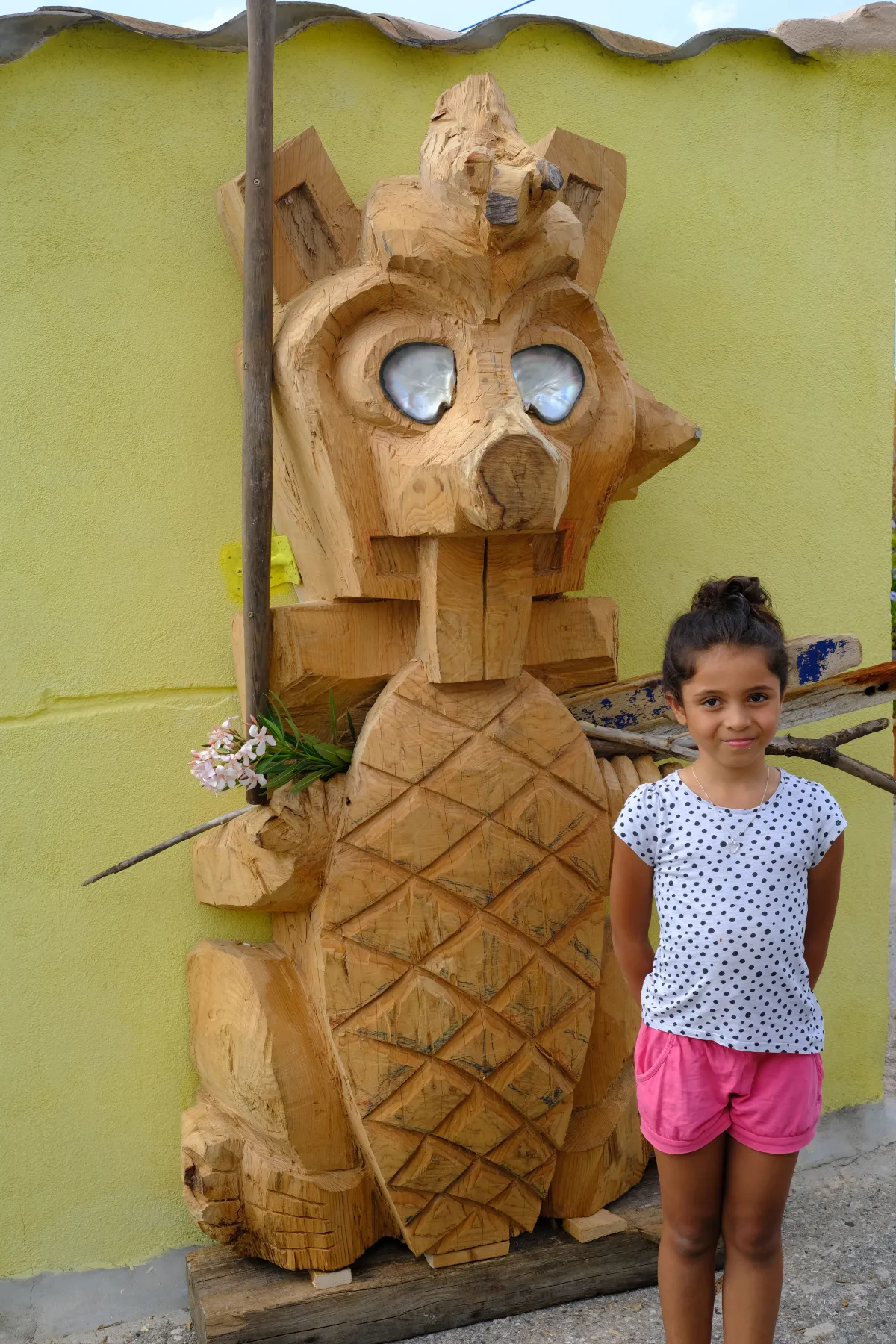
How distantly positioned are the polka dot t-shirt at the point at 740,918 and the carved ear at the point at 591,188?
43.7 inches

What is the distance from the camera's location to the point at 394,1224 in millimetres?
2291

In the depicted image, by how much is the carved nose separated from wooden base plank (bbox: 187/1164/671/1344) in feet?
4.67

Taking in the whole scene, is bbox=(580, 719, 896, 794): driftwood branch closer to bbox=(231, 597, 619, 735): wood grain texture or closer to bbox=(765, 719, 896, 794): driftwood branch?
bbox=(765, 719, 896, 794): driftwood branch

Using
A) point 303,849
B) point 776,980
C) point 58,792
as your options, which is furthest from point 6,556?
point 776,980

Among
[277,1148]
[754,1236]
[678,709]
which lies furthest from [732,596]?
[277,1148]

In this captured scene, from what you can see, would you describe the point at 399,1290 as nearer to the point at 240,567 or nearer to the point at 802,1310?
the point at 802,1310

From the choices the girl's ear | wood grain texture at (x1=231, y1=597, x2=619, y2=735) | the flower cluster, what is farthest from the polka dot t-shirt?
the flower cluster

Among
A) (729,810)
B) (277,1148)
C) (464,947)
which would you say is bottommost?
(277,1148)

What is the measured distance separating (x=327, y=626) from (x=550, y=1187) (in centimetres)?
121

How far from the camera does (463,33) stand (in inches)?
97.2

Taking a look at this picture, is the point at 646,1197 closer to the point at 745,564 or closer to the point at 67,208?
the point at 745,564

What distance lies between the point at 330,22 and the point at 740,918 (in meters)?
1.90

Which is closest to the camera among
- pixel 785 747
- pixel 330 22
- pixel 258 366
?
pixel 258 366

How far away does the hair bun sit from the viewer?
176cm
